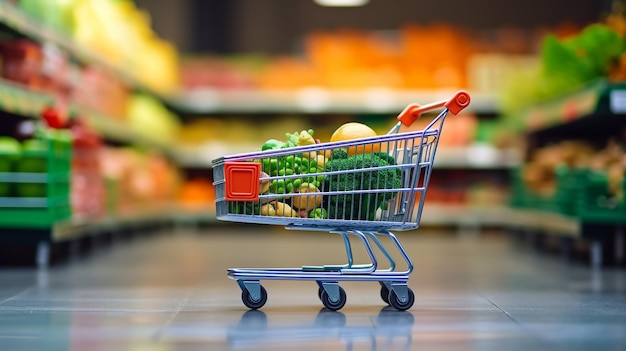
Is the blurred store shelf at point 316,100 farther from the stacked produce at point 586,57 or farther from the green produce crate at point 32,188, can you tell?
the green produce crate at point 32,188

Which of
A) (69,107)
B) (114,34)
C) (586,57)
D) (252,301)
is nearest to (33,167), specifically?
(69,107)

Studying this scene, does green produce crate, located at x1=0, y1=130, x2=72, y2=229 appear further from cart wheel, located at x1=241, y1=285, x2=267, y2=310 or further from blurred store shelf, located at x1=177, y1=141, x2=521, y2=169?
blurred store shelf, located at x1=177, y1=141, x2=521, y2=169

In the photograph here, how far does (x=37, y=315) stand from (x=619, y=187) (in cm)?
360

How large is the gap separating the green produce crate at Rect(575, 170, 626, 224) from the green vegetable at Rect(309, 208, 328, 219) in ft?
9.10

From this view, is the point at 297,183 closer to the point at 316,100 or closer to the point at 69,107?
the point at 69,107

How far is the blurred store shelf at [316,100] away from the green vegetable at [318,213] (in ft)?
23.8

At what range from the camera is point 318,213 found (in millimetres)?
3377

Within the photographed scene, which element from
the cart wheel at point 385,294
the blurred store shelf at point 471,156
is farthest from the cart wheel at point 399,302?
the blurred store shelf at point 471,156

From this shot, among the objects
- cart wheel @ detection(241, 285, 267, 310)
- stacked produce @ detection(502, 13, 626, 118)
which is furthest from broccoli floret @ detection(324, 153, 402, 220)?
stacked produce @ detection(502, 13, 626, 118)

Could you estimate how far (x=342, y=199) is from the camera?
3.39 m

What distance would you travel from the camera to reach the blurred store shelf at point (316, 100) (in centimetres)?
1060

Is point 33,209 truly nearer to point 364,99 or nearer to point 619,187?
point 619,187

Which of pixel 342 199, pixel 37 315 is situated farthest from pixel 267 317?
pixel 37 315

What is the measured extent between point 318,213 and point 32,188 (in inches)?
93.9
